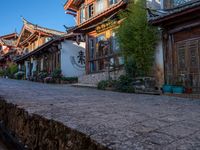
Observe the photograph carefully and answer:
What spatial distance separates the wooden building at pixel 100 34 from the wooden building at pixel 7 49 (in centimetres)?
1772

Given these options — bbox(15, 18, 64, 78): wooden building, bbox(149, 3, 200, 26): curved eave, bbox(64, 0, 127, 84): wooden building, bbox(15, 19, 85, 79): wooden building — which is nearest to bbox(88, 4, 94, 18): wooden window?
bbox(64, 0, 127, 84): wooden building

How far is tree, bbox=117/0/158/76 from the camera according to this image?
328 inches

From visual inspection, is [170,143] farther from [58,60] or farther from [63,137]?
[58,60]

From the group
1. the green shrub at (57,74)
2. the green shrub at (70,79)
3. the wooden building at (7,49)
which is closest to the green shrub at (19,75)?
the wooden building at (7,49)

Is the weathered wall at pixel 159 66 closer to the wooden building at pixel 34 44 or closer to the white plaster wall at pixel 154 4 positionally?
the white plaster wall at pixel 154 4

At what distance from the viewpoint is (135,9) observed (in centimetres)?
877

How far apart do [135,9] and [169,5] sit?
4.85 ft

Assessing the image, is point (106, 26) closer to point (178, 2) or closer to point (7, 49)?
point (178, 2)

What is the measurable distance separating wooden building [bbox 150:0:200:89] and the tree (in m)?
0.56

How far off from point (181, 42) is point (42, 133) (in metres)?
6.85

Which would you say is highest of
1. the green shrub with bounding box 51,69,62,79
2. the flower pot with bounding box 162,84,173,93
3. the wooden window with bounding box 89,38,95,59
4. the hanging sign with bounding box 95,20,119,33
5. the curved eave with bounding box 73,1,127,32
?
the curved eave with bounding box 73,1,127,32

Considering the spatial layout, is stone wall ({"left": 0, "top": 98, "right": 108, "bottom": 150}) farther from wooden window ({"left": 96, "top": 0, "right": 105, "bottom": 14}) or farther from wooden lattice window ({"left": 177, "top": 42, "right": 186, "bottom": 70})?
wooden window ({"left": 96, "top": 0, "right": 105, "bottom": 14})

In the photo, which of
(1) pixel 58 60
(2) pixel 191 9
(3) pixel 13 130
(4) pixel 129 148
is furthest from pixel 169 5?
(1) pixel 58 60

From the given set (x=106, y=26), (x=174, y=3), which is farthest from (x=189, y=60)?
(x=106, y=26)
